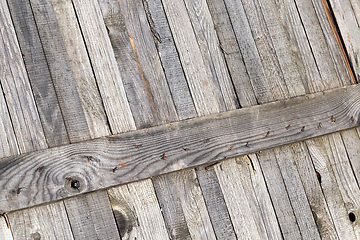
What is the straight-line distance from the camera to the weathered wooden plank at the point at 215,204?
2.16 meters

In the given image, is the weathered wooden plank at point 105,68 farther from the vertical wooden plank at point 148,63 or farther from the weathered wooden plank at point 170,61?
the weathered wooden plank at point 170,61

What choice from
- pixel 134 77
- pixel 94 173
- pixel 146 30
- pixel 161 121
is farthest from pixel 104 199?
pixel 146 30

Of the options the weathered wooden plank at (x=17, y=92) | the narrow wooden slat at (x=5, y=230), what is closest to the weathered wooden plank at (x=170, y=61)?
the weathered wooden plank at (x=17, y=92)

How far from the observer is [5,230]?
6.07 ft

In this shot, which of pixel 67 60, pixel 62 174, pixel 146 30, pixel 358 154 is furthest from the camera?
pixel 358 154

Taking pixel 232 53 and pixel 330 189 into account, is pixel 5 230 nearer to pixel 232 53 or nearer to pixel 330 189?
pixel 232 53

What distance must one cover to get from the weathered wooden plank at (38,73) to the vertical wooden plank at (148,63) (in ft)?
1.69

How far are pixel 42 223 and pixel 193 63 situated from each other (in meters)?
1.25

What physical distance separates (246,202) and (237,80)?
0.76 meters

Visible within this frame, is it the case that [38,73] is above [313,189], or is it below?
above

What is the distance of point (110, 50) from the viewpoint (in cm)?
Result: 214

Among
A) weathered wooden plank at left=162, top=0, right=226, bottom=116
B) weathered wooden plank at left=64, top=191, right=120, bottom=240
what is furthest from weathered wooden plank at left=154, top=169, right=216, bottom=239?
weathered wooden plank at left=162, top=0, right=226, bottom=116

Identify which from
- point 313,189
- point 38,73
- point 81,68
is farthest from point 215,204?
point 38,73

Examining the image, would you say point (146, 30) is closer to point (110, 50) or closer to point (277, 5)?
point (110, 50)
